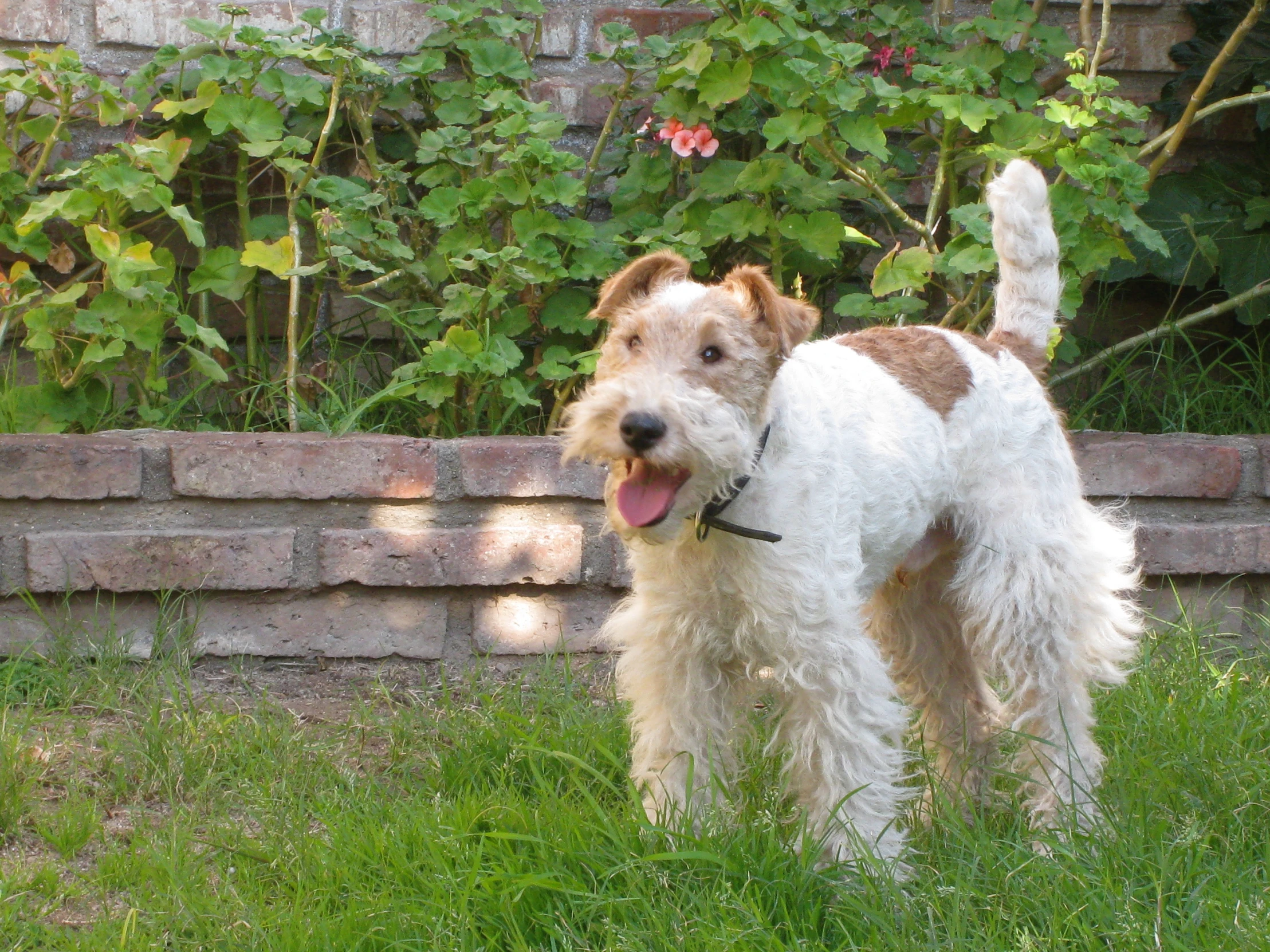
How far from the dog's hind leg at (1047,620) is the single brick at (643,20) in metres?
1.98

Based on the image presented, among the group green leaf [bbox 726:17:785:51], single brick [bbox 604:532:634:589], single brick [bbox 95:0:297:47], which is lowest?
single brick [bbox 604:532:634:589]

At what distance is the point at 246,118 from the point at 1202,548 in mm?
2828

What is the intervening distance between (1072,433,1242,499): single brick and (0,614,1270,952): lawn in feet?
2.15

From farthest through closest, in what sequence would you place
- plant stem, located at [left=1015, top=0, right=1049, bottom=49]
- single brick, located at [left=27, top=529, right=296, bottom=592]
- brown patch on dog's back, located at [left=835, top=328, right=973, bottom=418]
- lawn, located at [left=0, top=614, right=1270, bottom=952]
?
plant stem, located at [left=1015, top=0, right=1049, bottom=49]
single brick, located at [left=27, top=529, right=296, bottom=592]
brown patch on dog's back, located at [left=835, top=328, right=973, bottom=418]
lawn, located at [left=0, top=614, right=1270, bottom=952]

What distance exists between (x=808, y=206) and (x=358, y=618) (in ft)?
5.32

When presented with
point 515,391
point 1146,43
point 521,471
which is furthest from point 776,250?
point 1146,43

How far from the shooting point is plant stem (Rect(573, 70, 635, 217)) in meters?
3.40

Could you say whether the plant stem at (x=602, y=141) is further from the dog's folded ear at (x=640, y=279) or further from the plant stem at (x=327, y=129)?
the dog's folded ear at (x=640, y=279)

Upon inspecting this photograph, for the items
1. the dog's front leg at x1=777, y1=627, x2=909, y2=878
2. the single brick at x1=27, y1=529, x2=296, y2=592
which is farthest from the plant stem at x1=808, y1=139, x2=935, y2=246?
the single brick at x1=27, y1=529, x2=296, y2=592

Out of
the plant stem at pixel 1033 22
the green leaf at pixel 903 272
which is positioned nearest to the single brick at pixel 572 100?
the green leaf at pixel 903 272

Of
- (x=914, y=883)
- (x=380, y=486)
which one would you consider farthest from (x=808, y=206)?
(x=914, y=883)

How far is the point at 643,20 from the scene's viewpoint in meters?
3.70

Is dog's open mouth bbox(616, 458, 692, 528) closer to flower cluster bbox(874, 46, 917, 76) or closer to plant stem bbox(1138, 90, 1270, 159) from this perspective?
flower cluster bbox(874, 46, 917, 76)

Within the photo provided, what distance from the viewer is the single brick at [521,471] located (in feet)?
10.2
